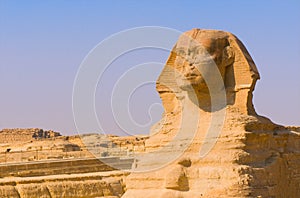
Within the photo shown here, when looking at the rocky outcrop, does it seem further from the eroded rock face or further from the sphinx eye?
the sphinx eye

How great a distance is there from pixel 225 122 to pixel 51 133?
193 feet

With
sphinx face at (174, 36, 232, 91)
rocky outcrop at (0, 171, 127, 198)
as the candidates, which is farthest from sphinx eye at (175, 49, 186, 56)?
rocky outcrop at (0, 171, 127, 198)

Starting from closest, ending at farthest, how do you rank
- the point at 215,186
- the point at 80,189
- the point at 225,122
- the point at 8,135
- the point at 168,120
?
1. the point at 215,186
2. the point at 225,122
3. the point at 168,120
4. the point at 80,189
5. the point at 8,135

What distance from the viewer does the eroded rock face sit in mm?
11570

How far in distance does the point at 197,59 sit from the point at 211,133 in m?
1.52

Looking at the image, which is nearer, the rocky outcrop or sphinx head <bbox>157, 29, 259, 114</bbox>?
sphinx head <bbox>157, 29, 259, 114</bbox>

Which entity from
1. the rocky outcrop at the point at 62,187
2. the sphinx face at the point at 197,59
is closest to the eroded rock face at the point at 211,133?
the sphinx face at the point at 197,59

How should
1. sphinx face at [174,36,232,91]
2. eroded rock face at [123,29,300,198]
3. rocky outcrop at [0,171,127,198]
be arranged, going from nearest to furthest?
1. eroded rock face at [123,29,300,198]
2. sphinx face at [174,36,232,91]
3. rocky outcrop at [0,171,127,198]

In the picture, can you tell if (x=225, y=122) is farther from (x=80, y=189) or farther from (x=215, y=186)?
(x=80, y=189)

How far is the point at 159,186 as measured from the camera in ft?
39.1

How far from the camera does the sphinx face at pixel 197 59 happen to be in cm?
1220

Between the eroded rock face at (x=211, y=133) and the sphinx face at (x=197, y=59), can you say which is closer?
the eroded rock face at (x=211, y=133)

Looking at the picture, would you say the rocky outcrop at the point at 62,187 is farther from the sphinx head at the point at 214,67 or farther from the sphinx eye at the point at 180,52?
→ the sphinx eye at the point at 180,52

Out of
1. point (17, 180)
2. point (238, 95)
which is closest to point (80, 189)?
point (17, 180)
